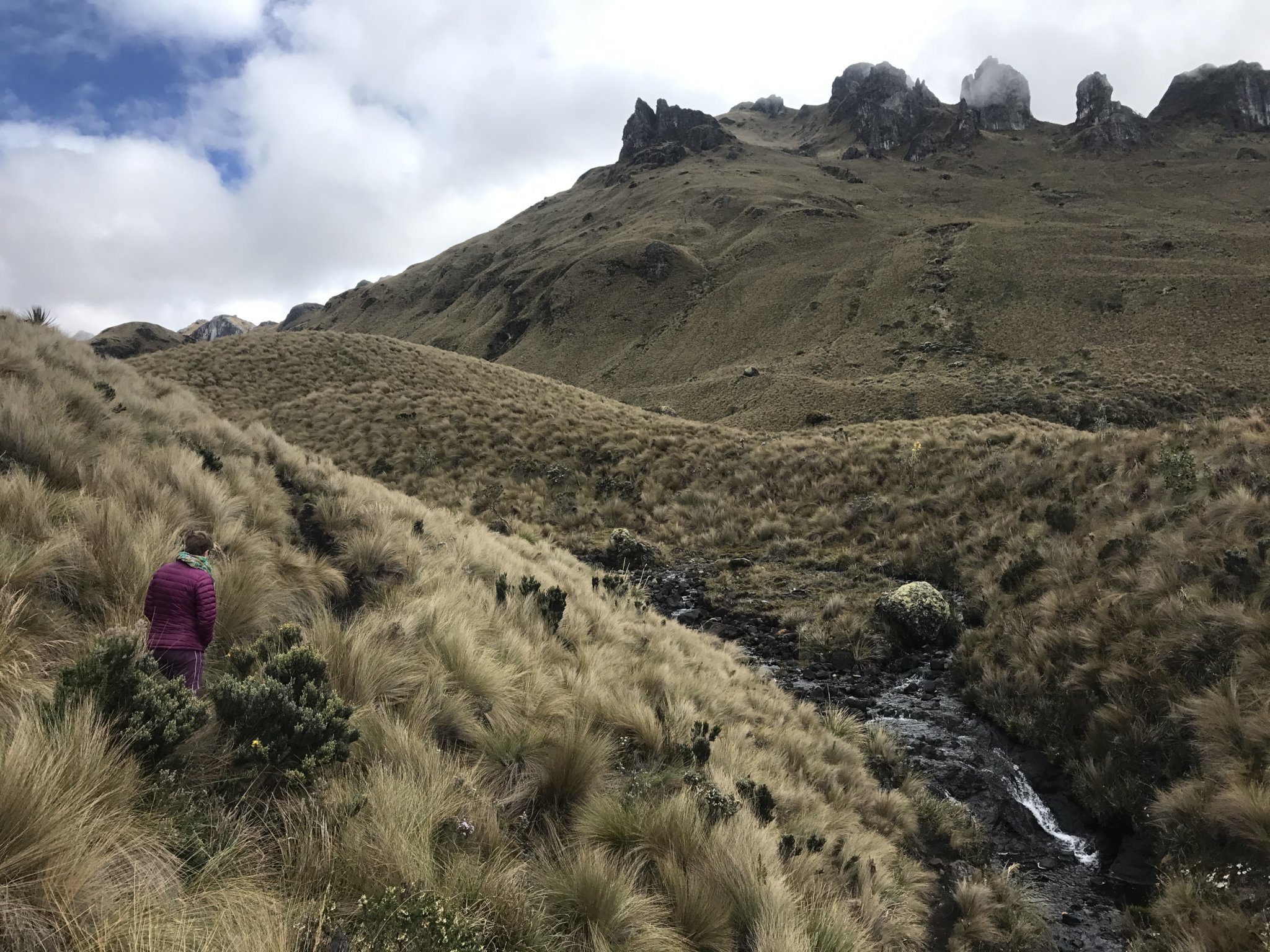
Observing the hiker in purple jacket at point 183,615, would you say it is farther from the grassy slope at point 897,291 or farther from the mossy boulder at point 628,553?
the grassy slope at point 897,291

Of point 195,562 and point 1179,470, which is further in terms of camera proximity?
point 1179,470

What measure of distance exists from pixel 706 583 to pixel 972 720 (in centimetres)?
629

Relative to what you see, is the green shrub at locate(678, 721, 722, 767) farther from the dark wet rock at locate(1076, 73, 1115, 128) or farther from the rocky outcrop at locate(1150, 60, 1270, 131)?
the rocky outcrop at locate(1150, 60, 1270, 131)

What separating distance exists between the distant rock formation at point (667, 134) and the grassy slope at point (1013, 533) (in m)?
166

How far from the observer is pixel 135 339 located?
107688mm

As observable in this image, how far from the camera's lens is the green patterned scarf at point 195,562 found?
4.31 m

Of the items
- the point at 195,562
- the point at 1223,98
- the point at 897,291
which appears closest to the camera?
the point at 195,562

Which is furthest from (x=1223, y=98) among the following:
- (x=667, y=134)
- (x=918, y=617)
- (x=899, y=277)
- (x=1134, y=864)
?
(x=1134, y=864)

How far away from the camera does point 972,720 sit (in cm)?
839

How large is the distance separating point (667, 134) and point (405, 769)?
8304 inches

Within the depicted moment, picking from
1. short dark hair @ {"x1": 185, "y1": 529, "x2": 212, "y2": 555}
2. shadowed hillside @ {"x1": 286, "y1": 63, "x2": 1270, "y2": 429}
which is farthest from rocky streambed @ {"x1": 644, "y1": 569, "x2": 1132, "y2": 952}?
shadowed hillside @ {"x1": 286, "y1": 63, "x2": 1270, "y2": 429}

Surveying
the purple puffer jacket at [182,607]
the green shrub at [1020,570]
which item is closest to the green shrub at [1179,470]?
the green shrub at [1020,570]

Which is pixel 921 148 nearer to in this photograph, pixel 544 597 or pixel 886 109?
pixel 886 109

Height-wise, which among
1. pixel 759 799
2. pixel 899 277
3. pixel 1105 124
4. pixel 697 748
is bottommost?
pixel 759 799
